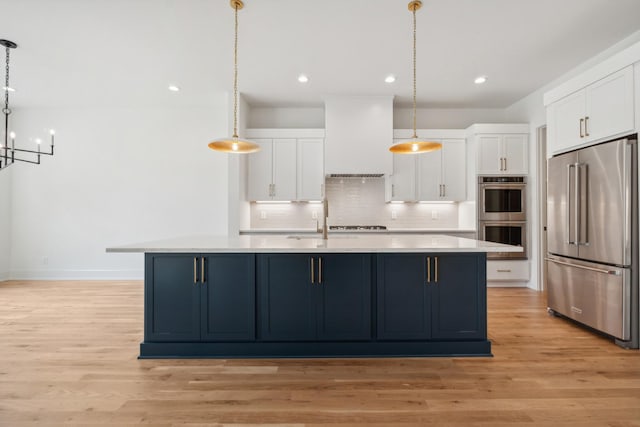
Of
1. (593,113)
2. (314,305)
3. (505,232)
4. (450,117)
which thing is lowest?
(314,305)

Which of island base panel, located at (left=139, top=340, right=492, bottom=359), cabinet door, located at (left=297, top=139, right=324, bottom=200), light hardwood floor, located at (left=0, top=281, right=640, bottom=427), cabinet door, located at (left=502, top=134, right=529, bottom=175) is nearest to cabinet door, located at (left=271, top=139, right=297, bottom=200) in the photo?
cabinet door, located at (left=297, top=139, right=324, bottom=200)

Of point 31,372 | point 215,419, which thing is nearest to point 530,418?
point 215,419

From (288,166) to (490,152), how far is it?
3175mm

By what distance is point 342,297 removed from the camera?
270cm

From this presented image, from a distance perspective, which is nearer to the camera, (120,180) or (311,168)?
(311,168)

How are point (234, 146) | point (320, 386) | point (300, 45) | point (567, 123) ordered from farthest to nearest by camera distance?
point (300, 45) < point (567, 123) < point (234, 146) < point (320, 386)

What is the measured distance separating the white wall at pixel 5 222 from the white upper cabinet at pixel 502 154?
25.9 ft

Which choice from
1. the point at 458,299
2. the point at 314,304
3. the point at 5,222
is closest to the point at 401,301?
the point at 458,299

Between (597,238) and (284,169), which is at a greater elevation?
(284,169)

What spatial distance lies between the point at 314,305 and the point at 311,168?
121 inches

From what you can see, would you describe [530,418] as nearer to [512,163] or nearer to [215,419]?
[215,419]

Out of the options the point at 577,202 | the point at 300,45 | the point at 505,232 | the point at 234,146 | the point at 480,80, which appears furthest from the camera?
the point at 505,232

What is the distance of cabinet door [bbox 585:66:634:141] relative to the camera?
2.84 metres

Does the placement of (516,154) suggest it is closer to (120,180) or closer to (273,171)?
(273,171)
